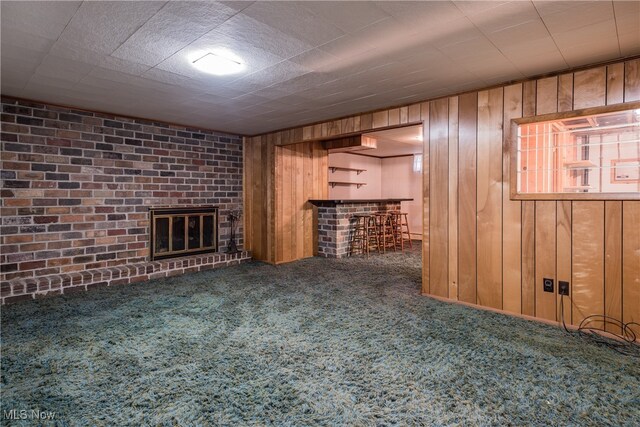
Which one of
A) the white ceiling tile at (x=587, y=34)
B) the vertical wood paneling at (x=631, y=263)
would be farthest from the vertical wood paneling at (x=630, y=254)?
the white ceiling tile at (x=587, y=34)

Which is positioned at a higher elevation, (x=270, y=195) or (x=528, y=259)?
(x=270, y=195)

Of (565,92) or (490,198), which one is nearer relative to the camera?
(565,92)

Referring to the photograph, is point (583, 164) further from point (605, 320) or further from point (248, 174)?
point (248, 174)

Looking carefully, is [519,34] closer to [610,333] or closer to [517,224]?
[517,224]

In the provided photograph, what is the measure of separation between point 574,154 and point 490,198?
11.5ft

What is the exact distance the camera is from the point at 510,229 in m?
3.06

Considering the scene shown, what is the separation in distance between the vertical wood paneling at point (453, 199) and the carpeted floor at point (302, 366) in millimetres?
345

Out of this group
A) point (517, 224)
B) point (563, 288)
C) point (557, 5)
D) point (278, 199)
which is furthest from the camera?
point (278, 199)

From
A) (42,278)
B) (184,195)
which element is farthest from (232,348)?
(184,195)

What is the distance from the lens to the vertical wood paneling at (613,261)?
257 centimetres

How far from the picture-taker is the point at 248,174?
570 cm

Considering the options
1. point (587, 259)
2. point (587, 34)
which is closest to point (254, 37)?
point (587, 34)

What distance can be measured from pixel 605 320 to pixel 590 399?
1195mm

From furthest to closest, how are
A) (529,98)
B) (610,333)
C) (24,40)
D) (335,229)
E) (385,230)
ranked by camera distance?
(385,230)
(335,229)
(529,98)
(610,333)
(24,40)
